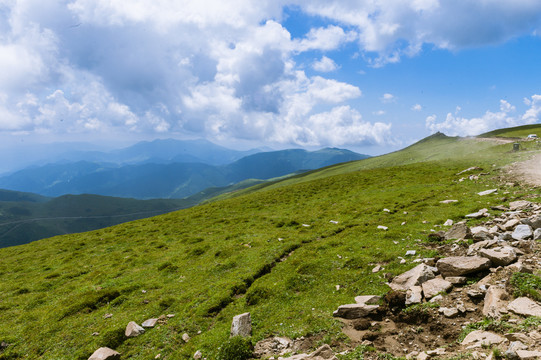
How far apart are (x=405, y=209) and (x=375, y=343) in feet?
66.1

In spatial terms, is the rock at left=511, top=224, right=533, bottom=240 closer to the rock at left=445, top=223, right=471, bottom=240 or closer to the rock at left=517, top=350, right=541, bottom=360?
the rock at left=445, top=223, right=471, bottom=240

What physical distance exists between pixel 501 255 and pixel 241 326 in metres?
11.6

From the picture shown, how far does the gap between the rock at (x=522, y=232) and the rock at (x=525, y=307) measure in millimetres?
6297

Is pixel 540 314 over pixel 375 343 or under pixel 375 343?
over

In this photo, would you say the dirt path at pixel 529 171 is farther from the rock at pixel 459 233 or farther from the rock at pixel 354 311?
the rock at pixel 354 311

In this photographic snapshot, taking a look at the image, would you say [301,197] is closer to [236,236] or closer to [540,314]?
[236,236]

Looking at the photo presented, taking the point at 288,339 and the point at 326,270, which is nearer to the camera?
the point at 288,339

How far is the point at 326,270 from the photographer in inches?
604

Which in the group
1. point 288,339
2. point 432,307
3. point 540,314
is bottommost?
point 288,339

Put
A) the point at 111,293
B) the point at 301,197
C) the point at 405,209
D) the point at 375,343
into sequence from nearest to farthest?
the point at 375,343
the point at 111,293
the point at 405,209
the point at 301,197

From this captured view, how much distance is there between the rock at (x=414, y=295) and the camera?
33.5ft

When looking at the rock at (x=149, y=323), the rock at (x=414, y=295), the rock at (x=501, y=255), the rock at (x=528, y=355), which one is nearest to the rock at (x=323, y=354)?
the rock at (x=414, y=295)

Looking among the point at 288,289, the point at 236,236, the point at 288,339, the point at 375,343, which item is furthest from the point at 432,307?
the point at 236,236

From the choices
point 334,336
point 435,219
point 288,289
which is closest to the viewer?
point 334,336
